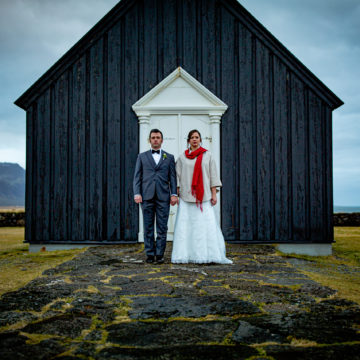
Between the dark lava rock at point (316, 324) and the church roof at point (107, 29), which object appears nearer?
the dark lava rock at point (316, 324)

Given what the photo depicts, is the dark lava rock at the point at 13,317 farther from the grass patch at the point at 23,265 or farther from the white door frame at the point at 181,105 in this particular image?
the white door frame at the point at 181,105

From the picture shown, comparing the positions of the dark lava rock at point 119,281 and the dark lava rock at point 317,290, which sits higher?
the dark lava rock at point 119,281

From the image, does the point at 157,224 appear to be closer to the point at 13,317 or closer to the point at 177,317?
the point at 177,317

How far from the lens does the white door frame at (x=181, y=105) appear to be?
22.2 feet

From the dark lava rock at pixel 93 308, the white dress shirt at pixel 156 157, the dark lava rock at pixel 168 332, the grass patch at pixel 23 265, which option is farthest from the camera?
the white dress shirt at pixel 156 157

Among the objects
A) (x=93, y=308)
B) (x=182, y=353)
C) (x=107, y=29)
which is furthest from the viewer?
(x=107, y=29)

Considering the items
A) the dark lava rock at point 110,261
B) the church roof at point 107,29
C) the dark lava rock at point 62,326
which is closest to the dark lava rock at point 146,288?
the dark lava rock at point 62,326

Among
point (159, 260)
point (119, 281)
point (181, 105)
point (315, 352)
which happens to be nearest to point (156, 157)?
point (159, 260)

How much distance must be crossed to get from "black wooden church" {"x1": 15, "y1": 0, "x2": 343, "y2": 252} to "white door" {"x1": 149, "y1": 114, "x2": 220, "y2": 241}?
0.22 ft

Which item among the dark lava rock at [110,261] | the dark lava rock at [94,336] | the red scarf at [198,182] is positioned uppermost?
the red scarf at [198,182]

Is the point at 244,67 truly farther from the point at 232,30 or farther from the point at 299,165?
the point at 299,165

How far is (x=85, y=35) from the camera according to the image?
6.84 metres

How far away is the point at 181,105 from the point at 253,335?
527cm

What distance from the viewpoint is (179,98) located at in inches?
271
